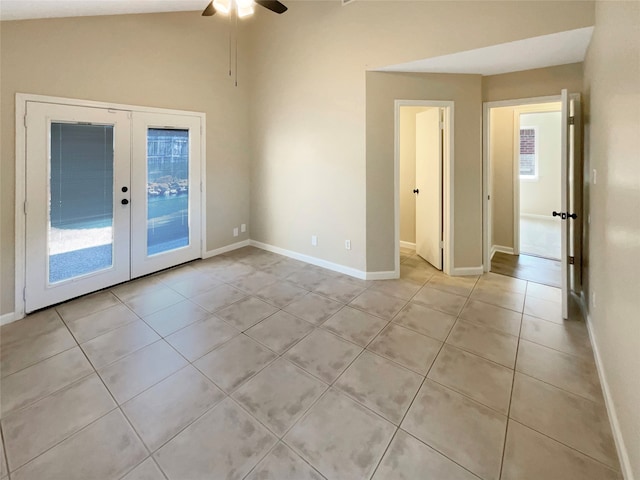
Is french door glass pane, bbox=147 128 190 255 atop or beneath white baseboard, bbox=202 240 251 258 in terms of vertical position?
atop

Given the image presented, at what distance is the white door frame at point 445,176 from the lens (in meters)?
3.59

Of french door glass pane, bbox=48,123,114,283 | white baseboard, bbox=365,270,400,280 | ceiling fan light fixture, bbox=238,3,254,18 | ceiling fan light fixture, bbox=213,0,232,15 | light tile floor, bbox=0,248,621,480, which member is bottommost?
light tile floor, bbox=0,248,621,480

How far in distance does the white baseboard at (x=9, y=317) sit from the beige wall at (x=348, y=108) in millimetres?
3130

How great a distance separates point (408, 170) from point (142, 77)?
4023mm

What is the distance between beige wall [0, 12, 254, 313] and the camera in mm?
2674

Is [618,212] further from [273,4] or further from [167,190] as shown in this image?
[167,190]

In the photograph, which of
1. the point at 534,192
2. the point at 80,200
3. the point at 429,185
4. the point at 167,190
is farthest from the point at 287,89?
the point at 534,192

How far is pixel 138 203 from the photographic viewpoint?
3.70m

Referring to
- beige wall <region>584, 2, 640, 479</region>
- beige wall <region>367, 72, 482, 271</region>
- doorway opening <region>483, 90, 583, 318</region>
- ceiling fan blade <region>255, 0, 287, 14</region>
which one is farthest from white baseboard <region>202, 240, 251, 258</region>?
beige wall <region>584, 2, 640, 479</region>

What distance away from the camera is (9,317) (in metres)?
2.76

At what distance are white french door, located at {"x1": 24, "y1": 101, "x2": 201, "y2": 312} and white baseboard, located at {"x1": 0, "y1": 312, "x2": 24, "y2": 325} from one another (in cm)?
9

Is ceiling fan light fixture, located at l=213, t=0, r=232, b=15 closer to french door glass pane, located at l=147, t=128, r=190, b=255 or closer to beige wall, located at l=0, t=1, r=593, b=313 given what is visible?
beige wall, located at l=0, t=1, r=593, b=313

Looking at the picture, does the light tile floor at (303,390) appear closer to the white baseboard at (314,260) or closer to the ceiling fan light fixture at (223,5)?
the white baseboard at (314,260)

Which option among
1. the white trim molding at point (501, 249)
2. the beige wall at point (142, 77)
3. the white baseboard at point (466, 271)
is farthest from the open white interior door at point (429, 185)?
the beige wall at point (142, 77)
